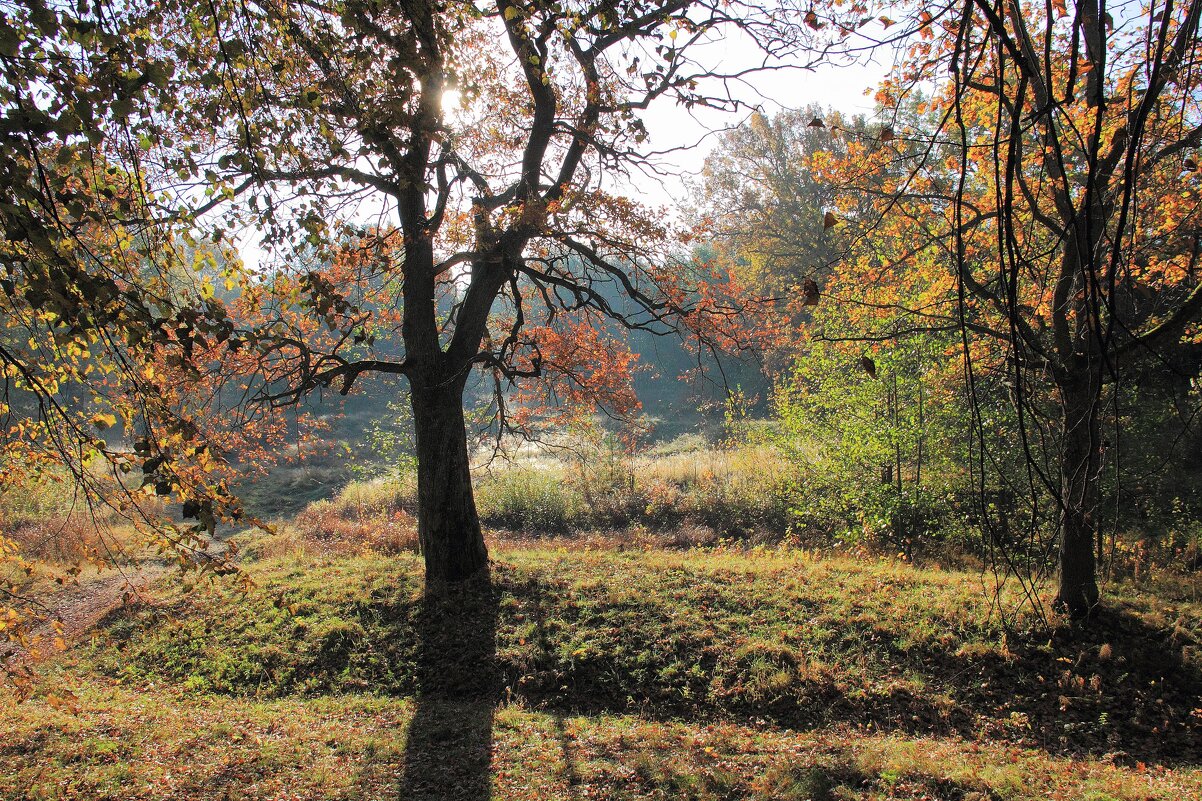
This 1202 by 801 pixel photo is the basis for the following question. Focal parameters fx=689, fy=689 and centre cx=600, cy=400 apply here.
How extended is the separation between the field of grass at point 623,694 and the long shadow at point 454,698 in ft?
0.10

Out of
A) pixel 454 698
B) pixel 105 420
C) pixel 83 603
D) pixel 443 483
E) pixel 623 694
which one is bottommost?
pixel 83 603

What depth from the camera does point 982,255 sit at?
31.7ft

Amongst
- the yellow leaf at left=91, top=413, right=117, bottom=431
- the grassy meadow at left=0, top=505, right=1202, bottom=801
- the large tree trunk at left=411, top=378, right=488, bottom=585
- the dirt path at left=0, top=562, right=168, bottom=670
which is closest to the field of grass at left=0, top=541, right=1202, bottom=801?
the grassy meadow at left=0, top=505, right=1202, bottom=801

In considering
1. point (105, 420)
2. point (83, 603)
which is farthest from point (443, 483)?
point (83, 603)

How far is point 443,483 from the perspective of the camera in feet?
32.0

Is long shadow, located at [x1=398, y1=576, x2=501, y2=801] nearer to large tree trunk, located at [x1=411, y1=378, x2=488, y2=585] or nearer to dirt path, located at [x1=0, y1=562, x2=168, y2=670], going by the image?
large tree trunk, located at [x1=411, y1=378, x2=488, y2=585]

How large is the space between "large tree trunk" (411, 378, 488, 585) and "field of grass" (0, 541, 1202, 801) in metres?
0.64

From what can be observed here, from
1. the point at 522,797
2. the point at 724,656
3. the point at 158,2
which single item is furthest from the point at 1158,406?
the point at 158,2

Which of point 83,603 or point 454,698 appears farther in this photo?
point 83,603

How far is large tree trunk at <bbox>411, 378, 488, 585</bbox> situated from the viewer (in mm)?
9766

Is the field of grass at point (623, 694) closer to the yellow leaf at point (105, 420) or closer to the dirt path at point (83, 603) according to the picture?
the dirt path at point (83, 603)

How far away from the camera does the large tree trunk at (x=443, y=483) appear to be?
Answer: 9.77 metres

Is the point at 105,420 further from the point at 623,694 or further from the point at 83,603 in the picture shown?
the point at 83,603

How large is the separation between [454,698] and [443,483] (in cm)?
313
